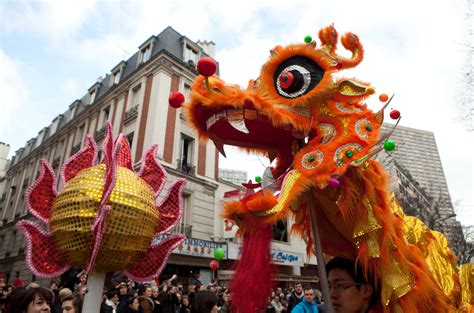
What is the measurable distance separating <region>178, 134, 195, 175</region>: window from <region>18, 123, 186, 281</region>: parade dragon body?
1019 centimetres


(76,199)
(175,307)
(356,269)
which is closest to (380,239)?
(356,269)

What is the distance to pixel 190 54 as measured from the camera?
51.5ft

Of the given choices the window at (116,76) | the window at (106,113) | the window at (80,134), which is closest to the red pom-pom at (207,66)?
the window at (106,113)

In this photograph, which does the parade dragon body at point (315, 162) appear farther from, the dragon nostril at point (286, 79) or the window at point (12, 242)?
the window at point (12, 242)

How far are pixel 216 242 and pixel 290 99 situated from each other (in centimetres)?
1170

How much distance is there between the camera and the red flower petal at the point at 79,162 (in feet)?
9.33

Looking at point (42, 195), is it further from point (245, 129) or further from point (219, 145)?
point (245, 129)

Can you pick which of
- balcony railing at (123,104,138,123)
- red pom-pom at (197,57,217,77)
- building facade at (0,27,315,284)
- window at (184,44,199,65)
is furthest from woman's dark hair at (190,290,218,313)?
window at (184,44,199,65)

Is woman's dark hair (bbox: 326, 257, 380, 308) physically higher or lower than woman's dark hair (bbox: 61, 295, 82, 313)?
higher

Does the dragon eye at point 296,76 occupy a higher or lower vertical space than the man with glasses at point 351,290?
higher

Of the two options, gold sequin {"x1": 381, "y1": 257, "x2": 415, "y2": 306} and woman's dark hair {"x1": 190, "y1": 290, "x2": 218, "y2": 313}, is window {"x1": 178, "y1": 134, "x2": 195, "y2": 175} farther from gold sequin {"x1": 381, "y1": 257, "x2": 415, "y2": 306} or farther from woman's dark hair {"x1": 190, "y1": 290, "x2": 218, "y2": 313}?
gold sequin {"x1": 381, "y1": 257, "x2": 415, "y2": 306}

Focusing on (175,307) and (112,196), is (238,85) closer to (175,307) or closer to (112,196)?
(112,196)

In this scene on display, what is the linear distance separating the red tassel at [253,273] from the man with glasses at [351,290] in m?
0.40

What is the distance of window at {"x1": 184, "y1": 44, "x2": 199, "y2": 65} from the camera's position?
15.2 m
